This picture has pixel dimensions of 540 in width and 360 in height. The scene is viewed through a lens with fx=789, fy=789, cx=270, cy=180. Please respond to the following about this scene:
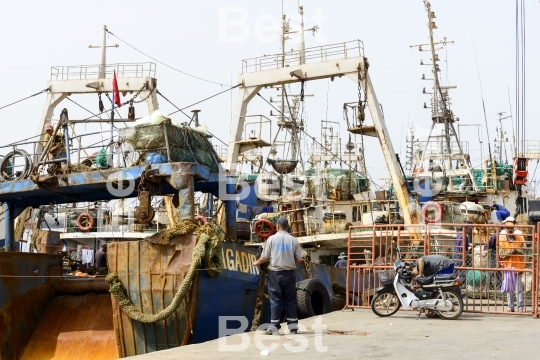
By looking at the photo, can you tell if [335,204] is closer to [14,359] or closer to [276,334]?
[14,359]

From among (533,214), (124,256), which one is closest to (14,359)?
Result: (124,256)

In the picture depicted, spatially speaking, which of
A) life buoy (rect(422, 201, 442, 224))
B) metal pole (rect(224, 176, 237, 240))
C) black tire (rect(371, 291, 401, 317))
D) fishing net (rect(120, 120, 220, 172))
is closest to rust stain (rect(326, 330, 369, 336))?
black tire (rect(371, 291, 401, 317))

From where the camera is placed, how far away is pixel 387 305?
13008 mm

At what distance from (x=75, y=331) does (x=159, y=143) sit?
12.5 feet

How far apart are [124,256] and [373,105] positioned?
13.1m

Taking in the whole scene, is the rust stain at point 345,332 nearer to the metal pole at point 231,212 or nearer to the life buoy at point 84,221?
the metal pole at point 231,212

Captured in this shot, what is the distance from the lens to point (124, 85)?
91.6ft

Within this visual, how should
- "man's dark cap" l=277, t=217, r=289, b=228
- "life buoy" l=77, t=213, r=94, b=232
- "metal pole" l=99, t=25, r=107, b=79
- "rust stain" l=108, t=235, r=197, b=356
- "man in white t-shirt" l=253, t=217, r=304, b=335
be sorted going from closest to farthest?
1. "man in white t-shirt" l=253, t=217, r=304, b=335
2. "man's dark cap" l=277, t=217, r=289, b=228
3. "rust stain" l=108, t=235, r=197, b=356
4. "life buoy" l=77, t=213, r=94, b=232
5. "metal pole" l=99, t=25, r=107, b=79

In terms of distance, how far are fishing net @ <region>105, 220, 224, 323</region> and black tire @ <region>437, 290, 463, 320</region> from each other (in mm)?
3649

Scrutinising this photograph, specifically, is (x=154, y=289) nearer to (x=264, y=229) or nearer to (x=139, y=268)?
(x=139, y=268)

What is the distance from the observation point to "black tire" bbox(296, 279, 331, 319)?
14.2m

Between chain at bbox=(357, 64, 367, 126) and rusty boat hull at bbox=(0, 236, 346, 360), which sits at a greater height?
chain at bbox=(357, 64, 367, 126)

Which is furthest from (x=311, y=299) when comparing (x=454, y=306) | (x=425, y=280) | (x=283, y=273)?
(x=283, y=273)

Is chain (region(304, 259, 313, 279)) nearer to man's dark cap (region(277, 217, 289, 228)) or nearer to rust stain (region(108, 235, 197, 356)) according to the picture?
rust stain (region(108, 235, 197, 356))
